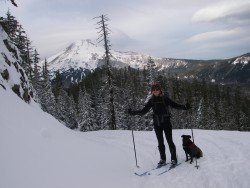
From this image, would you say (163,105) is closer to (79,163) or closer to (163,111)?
(163,111)

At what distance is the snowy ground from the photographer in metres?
7.78

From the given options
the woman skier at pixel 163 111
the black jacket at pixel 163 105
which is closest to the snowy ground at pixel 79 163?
the woman skier at pixel 163 111

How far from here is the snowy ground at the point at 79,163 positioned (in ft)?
25.5

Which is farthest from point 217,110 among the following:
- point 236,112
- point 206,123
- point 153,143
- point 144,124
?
point 153,143

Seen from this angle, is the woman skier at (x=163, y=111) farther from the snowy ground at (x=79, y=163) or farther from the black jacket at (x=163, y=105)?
the snowy ground at (x=79, y=163)

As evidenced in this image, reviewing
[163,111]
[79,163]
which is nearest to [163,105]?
[163,111]

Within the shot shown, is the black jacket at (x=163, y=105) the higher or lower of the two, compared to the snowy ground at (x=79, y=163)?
higher

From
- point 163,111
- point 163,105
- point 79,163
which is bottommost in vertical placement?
point 79,163

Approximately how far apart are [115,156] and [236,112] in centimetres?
8222

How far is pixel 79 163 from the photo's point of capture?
10.0 meters

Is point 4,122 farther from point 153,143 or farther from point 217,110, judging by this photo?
point 217,110

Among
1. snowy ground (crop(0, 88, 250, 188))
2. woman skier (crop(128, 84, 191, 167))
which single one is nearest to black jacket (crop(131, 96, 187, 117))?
woman skier (crop(128, 84, 191, 167))

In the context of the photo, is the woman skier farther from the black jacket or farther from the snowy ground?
the snowy ground

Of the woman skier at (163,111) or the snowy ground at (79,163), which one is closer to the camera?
the snowy ground at (79,163)
